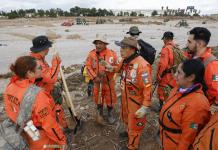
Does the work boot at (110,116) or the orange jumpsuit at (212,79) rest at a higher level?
the orange jumpsuit at (212,79)

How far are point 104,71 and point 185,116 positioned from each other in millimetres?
2979

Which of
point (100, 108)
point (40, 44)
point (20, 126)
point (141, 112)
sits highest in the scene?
point (40, 44)

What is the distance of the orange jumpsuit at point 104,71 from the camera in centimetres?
550

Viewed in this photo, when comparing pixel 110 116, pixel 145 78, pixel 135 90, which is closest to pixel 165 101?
pixel 145 78

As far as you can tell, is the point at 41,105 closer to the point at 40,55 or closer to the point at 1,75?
the point at 40,55

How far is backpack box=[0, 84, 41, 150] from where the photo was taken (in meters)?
2.77

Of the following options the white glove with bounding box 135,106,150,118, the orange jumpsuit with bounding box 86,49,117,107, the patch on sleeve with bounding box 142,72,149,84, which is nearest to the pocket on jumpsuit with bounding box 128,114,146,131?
the white glove with bounding box 135,106,150,118

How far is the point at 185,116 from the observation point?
2.65 m

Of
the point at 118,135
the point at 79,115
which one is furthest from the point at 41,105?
the point at 79,115

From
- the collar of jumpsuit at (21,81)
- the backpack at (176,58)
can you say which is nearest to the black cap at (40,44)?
the collar of jumpsuit at (21,81)

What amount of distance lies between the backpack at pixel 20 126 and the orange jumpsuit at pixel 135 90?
1.62 m

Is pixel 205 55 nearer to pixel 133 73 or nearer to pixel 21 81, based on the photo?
pixel 133 73

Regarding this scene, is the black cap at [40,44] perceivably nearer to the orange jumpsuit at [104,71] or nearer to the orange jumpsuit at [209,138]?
the orange jumpsuit at [104,71]

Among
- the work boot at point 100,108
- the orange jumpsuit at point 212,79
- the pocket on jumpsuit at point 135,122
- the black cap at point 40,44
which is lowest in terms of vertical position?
the work boot at point 100,108
